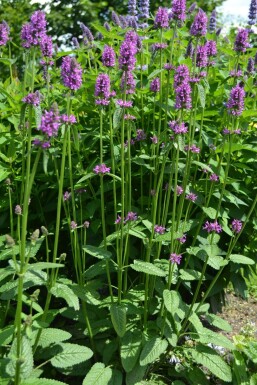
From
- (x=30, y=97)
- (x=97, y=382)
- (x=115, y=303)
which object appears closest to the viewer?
(x=30, y=97)

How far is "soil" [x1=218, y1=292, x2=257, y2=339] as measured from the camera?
173 inches

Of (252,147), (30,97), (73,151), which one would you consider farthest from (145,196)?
(30,97)

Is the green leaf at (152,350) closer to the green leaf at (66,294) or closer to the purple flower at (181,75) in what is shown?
the green leaf at (66,294)

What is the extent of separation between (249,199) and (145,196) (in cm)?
76

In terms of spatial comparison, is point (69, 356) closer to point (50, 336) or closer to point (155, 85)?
point (50, 336)

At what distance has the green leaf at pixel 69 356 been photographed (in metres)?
2.60

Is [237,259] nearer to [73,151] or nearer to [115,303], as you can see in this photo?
[115,303]

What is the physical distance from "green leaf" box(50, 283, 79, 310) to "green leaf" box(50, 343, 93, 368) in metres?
0.29

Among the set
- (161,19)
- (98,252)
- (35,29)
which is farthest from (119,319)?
(161,19)

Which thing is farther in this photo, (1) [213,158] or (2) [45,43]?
Result: (1) [213,158]

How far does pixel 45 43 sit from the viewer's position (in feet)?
8.96

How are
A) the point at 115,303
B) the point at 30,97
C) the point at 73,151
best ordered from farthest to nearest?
the point at 73,151 < the point at 115,303 < the point at 30,97

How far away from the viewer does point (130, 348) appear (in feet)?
9.66

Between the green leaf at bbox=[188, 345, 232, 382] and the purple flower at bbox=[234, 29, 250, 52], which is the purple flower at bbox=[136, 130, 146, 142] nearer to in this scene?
the purple flower at bbox=[234, 29, 250, 52]
